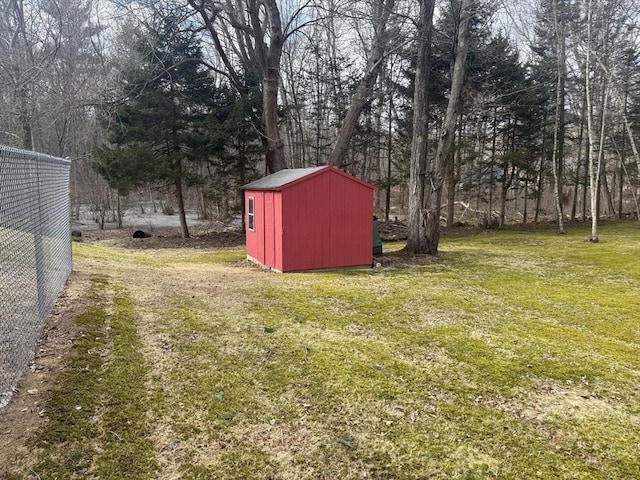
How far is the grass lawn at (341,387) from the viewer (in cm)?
268

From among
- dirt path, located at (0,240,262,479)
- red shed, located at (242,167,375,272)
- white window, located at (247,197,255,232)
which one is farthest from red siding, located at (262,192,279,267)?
white window, located at (247,197,255,232)

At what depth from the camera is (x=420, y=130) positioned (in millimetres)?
11188

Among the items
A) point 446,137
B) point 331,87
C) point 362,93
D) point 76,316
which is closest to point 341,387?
point 76,316

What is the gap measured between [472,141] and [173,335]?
1833 cm

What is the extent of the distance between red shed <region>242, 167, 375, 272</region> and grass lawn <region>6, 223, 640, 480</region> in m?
2.37

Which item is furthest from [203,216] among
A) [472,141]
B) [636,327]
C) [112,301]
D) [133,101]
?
Answer: [636,327]

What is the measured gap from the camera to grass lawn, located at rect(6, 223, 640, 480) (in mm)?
2684

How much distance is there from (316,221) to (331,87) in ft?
48.6

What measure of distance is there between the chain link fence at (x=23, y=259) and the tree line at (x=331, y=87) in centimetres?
833

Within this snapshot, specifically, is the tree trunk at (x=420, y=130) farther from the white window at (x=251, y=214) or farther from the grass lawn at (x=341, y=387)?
the grass lawn at (x=341, y=387)

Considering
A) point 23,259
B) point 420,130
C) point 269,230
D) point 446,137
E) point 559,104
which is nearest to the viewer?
point 23,259

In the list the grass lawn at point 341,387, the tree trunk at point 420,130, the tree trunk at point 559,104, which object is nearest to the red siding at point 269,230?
the grass lawn at point 341,387

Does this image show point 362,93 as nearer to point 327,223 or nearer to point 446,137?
point 446,137

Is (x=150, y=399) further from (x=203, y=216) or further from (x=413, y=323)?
(x=203, y=216)
